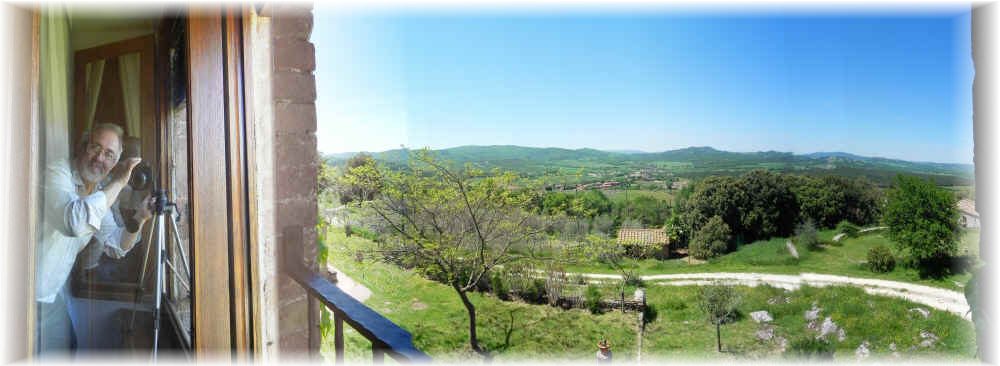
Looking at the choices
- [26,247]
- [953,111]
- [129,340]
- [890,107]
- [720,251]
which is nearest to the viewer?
[26,247]

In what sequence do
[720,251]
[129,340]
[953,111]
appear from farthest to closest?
1. [720,251]
2. [953,111]
3. [129,340]

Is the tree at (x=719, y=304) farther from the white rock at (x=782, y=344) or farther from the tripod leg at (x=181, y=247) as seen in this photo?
the tripod leg at (x=181, y=247)

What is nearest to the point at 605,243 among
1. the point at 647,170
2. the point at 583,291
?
the point at 583,291

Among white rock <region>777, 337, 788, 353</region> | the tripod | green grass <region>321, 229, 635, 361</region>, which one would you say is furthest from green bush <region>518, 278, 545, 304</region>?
the tripod

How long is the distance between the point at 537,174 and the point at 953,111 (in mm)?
1911

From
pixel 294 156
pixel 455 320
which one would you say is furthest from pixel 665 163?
pixel 294 156

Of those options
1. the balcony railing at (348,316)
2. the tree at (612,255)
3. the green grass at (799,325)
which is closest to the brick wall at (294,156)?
the balcony railing at (348,316)

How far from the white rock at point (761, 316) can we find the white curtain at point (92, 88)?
2.67m

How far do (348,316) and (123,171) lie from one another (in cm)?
38

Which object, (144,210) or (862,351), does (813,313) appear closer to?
(862,351)

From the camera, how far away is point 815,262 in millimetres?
2355

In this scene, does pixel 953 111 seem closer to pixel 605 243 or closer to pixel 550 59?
pixel 605 243

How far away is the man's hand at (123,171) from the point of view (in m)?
0.68

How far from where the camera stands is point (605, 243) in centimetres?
273
